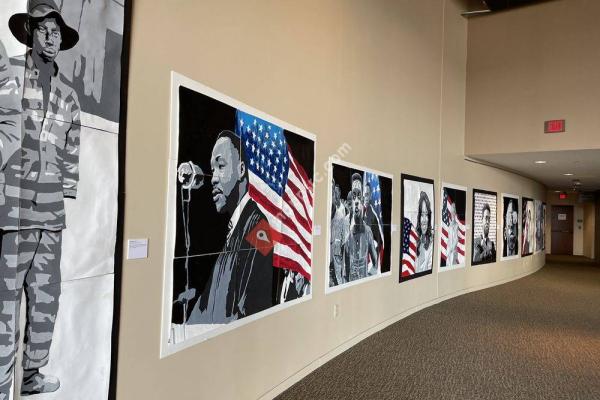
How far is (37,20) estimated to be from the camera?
5.68 feet

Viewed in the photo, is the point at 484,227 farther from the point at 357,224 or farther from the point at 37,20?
the point at 37,20

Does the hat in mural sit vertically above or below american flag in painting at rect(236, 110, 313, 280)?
above

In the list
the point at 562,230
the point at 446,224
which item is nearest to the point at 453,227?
the point at 446,224

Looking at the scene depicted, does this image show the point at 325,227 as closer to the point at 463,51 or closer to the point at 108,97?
the point at 108,97

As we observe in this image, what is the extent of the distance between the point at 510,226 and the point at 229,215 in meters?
9.94

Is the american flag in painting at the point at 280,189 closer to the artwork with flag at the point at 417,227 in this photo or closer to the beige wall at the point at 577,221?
the artwork with flag at the point at 417,227

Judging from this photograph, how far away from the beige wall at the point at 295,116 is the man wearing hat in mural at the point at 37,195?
0.40 m

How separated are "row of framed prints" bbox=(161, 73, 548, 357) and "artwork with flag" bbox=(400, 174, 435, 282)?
1.30 meters

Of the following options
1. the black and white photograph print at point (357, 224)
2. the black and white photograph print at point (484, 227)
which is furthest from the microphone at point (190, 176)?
the black and white photograph print at point (484, 227)

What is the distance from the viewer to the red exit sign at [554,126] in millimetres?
7777

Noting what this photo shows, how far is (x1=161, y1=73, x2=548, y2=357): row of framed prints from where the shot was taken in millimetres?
2543

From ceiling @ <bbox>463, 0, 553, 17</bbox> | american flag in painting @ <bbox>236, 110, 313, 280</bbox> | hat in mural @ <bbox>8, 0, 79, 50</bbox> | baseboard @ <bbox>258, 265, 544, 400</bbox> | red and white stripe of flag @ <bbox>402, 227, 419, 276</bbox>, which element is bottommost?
baseboard @ <bbox>258, 265, 544, 400</bbox>

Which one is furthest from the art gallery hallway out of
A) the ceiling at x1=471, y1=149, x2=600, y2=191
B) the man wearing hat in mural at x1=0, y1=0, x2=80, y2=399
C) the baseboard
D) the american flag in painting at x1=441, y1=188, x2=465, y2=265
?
the ceiling at x1=471, y1=149, x2=600, y2=191

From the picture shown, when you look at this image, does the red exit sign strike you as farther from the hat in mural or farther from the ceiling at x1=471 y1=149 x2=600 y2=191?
the hat in mural
